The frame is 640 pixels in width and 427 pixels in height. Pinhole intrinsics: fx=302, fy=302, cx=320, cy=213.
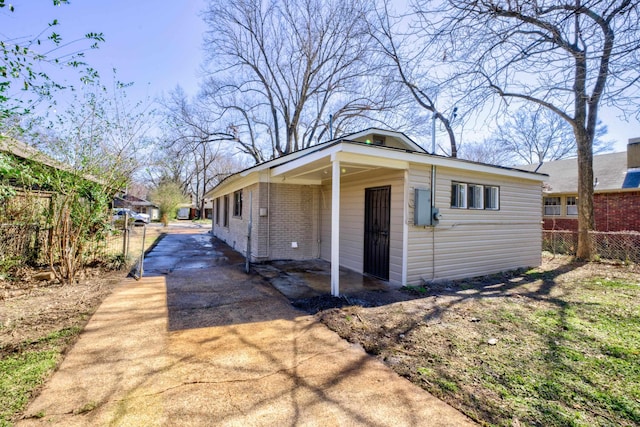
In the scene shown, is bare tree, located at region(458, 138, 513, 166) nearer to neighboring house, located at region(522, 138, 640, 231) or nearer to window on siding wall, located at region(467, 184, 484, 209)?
neighboring house, located at region(522, 138, 640, 231)

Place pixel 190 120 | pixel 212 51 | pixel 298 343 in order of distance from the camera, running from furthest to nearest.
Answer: pixel 190 120 < pixel 212 51 < pixel 298 343

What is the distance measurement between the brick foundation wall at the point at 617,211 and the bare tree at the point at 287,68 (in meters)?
12.2

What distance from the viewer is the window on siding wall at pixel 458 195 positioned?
7.15 metres

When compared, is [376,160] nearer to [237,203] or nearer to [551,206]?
[237,203]

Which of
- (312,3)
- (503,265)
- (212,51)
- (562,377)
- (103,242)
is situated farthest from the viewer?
(212,51)

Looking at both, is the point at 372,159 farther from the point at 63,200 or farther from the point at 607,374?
the point at 63,200

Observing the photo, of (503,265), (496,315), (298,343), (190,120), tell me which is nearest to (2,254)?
(298,343)

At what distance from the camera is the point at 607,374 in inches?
120

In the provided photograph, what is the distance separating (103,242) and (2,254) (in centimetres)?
179

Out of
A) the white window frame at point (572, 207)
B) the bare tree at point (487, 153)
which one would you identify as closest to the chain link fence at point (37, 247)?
the white window frame at point (572, 207)

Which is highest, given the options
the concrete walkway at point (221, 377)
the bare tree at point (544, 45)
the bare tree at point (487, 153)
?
the bare tree at point (487, 153)

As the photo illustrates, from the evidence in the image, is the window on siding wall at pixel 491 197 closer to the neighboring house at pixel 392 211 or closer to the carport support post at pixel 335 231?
the neighboring house at pixel 392 211

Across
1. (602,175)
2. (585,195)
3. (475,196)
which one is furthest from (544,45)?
(602,175)

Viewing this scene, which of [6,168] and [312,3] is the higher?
[312,3]
